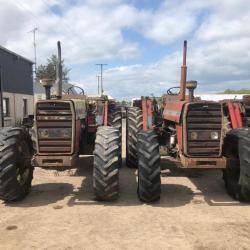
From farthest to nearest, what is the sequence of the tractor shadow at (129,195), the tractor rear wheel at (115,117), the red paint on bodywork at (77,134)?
the tractor rear wheel at (115,117), the red paint on bodywork at (77,134), the tractor shadow at (129,195)

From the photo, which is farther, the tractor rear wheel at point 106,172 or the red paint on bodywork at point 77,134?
the red paint on bodywork at point 77,134

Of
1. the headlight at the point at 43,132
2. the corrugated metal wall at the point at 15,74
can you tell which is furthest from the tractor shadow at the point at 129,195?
the corrugated metal wall at the point at 15,74

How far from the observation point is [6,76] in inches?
1178

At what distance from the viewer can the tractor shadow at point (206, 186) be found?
25.3 ft

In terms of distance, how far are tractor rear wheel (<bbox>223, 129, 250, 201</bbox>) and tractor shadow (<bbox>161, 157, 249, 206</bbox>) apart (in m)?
0.18

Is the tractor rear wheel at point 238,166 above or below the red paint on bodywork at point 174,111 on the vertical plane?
below

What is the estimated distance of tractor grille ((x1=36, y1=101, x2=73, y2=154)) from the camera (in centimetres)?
802

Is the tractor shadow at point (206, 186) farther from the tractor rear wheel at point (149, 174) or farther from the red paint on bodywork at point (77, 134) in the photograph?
the red paint on bodywork at point (77, 134)

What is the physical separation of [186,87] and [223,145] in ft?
5.26

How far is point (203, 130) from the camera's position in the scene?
779cm

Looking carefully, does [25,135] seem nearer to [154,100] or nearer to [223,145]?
[223,145]

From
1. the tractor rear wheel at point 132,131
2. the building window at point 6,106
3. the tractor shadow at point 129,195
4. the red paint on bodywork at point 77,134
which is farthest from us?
the building window at point 6,106

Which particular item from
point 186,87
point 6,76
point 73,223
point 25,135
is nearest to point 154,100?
point 186,87

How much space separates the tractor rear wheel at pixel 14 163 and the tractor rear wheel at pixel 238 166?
373 centimetres
